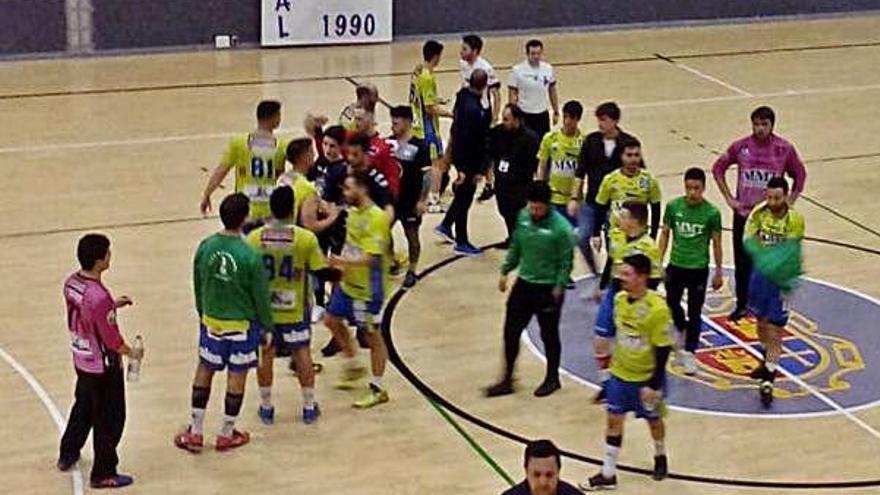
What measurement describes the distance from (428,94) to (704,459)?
225 inches

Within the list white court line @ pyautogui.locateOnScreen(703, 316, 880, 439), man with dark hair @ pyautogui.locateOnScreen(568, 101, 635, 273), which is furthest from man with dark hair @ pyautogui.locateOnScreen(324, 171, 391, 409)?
white court line @ pyautogui.locateOnScreen(703, 316, 880, 439)

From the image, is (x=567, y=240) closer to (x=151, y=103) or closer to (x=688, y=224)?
(x=688, y=224)

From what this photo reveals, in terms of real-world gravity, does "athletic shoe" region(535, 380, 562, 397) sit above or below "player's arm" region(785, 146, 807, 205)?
below

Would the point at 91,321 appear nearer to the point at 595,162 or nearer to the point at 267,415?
the point at 267,415

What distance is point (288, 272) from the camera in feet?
38.9

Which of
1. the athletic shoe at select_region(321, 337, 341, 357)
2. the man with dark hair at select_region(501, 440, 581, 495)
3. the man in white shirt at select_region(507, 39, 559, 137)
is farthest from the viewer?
the man in white shirt at select_region(507, 39, 559, 137)

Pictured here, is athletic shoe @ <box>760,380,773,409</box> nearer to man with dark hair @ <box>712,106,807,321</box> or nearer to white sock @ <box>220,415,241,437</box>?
man with dark hair @ <box>712,106,807,321</box>

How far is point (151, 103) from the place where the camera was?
21203mm

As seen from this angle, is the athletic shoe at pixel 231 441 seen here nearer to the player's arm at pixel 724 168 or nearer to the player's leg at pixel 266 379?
the player's leg at pixel 266 379

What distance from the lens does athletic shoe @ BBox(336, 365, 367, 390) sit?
13.1 metres

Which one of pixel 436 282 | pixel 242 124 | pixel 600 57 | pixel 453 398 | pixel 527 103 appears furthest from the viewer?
A: pixel 600 57

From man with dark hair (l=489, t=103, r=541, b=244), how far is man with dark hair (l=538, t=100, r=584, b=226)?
0.63 feet

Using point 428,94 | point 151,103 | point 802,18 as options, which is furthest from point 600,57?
point 428,94

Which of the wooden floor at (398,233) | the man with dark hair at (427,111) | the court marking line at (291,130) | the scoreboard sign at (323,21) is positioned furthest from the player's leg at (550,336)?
the scoreboard sign at (323,21)
